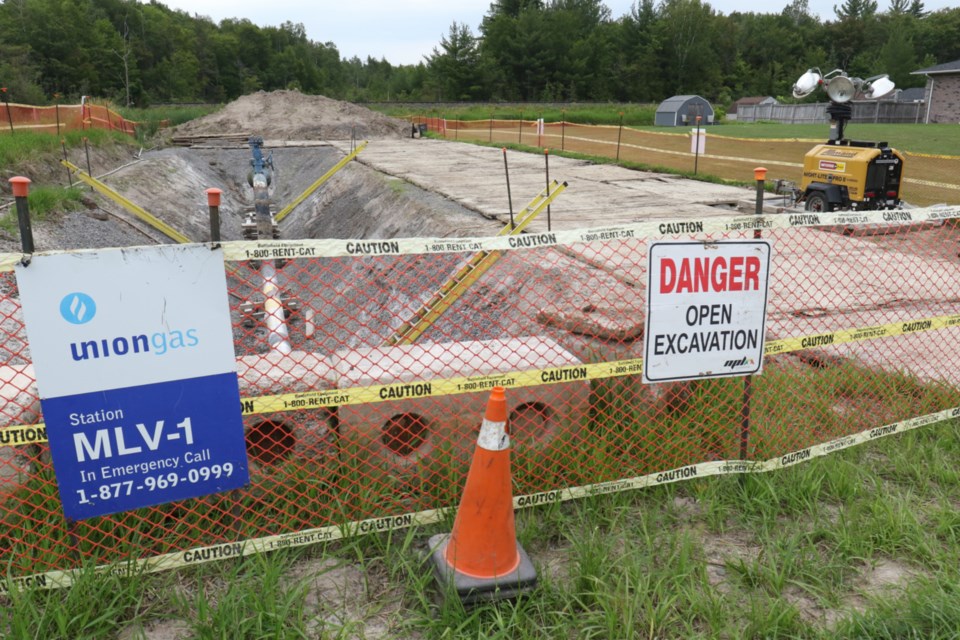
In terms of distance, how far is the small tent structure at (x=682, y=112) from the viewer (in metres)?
48.8

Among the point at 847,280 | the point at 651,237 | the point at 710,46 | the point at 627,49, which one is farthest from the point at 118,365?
the point at 710,46

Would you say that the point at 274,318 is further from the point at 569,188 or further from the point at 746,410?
the point at 569,188

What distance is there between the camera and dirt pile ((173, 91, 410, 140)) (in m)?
41.6

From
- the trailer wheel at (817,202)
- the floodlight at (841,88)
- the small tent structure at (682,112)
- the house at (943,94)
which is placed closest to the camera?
the floodlight at (841,88)

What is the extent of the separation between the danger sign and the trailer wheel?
7.85 meters

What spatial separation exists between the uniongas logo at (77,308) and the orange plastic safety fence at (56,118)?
23.1 meters

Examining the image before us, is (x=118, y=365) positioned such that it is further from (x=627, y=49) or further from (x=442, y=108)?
(x=627, y=49)

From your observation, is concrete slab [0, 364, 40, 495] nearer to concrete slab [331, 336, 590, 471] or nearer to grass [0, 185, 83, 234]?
concrete slab [331, 336, 590, 471]

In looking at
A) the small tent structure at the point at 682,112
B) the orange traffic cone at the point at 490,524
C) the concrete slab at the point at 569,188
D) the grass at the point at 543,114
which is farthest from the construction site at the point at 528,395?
the grass at the point at 543,114

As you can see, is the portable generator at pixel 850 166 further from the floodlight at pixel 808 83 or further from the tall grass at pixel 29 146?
the tall grass at pixel 29 146

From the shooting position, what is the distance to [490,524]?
2.96 m

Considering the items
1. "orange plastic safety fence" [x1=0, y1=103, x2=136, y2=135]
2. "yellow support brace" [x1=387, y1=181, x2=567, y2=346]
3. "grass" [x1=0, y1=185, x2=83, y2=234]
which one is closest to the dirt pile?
"orange plastic safety fence" [x1=0, y1=103, x2=136, y2=135]

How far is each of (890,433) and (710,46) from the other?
105 meters

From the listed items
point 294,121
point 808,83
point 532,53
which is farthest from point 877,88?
point 532,53
